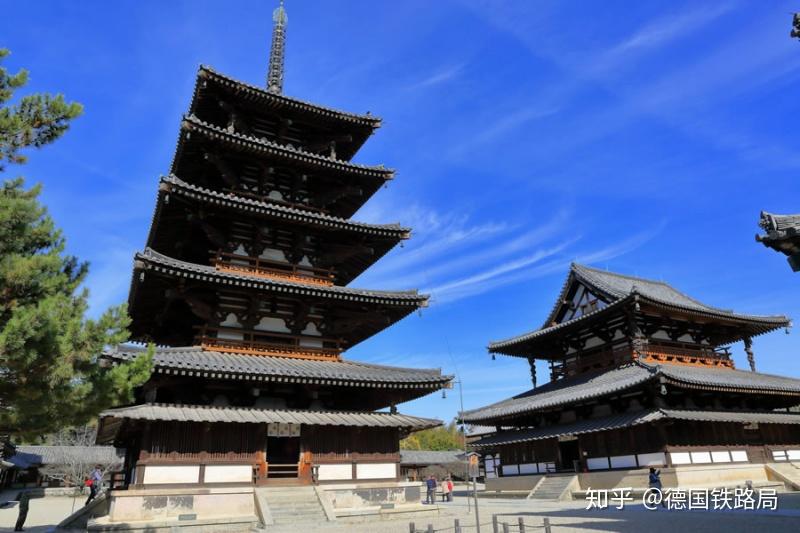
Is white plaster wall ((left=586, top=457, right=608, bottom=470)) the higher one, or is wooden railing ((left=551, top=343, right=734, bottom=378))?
wooden railing ((left=551, top=343, right=734, bottom=378))

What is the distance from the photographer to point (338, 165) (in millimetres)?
23312

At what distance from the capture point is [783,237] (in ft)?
35.6

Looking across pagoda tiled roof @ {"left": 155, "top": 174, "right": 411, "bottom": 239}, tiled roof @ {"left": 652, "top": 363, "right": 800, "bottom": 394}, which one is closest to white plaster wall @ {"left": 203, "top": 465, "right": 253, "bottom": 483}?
pagoda tiled roof @ {"left": 155, "top": 174, "right": 411, "bottom": 239}

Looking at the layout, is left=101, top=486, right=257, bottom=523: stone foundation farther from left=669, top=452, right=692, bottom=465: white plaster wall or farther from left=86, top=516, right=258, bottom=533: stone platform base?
left=669, top=452, right=692, bottom=465: white plaster wall

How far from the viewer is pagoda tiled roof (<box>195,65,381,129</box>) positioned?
22.2 m

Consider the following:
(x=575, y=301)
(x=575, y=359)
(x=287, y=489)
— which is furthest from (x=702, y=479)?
(x=287, y=489)

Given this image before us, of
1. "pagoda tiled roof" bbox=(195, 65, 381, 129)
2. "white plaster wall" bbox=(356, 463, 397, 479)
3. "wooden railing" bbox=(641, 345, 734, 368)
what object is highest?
"pagoda tiled roof" bbox=(195, 65, 381, 129)

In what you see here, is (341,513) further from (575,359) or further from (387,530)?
(575,359)

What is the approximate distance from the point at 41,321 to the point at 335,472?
39.5 ft

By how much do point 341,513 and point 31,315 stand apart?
465 inches

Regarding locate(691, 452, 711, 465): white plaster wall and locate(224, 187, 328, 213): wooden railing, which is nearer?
locate(224, 187, 328, 213): wooden railing

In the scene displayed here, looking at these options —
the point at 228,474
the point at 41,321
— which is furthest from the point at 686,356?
the point at 41,321

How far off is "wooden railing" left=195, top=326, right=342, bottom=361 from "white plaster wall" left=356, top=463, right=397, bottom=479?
4.21 metres

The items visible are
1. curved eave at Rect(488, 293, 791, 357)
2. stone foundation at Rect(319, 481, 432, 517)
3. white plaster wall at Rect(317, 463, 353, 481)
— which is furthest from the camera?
curved eave at Rect(488, 293, 791, 357)
